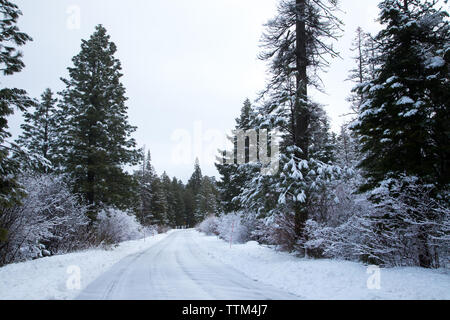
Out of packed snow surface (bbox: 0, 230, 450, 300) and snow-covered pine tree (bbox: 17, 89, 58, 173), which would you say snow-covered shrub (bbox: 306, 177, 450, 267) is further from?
snow-covered pine tree (bbox: 17, 89, 58, 173)

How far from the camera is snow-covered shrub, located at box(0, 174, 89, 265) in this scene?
11.0 meters

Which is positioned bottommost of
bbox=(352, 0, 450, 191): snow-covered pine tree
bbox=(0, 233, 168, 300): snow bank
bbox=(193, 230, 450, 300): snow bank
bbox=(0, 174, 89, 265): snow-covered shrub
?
bbox=(0, 233, 168, 300): snow bank

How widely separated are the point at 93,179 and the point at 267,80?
12.2 m

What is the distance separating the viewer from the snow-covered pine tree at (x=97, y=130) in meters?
17.0

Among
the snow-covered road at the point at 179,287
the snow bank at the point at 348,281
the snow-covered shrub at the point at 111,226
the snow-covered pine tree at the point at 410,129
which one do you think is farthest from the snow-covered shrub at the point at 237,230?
the snow-covered pine tree at the point at 410,129

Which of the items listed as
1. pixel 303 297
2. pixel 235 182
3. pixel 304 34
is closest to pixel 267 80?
pixel 304 34

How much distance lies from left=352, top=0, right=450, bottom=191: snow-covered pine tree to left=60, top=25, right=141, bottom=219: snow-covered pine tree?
47.6ft

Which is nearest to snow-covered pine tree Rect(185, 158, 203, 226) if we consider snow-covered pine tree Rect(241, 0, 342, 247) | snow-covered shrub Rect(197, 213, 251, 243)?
snow-covered shrub Rect(197, 213, 251, 243)

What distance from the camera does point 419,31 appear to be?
26.3 ft

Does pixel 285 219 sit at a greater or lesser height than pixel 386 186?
lesser

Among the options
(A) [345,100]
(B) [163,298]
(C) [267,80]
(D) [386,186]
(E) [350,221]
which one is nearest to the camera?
(B) [163,298]

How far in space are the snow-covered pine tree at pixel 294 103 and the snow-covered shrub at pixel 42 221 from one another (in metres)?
8.35

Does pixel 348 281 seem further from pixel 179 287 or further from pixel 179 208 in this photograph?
pixel 179 208
